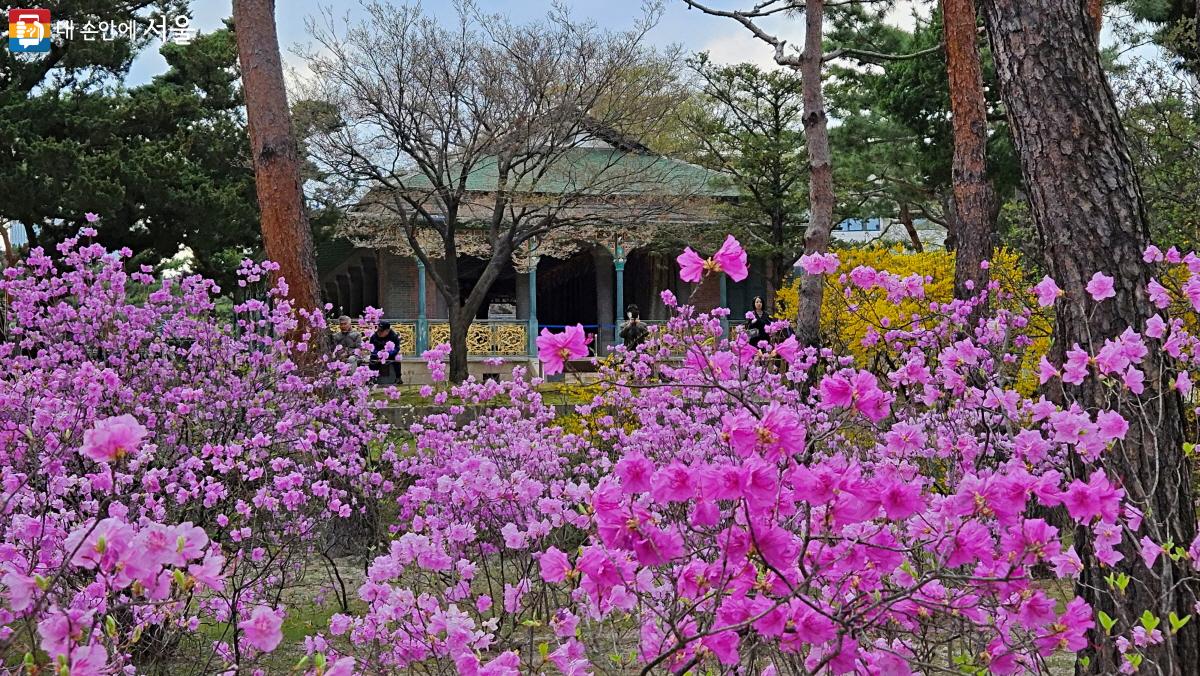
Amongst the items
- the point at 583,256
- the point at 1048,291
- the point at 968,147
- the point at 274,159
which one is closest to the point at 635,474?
the point at 1048,291

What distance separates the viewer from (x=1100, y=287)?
2541 mm

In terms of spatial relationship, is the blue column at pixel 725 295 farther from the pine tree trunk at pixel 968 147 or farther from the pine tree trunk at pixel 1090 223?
the pine tree trunk at pixel 1090 223

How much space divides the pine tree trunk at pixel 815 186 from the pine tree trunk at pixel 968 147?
1.05 metres

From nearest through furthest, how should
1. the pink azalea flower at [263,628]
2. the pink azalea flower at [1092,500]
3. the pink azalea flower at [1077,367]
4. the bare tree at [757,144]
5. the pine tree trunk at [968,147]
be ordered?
the pink azalea flower at [263,628] → the pink azalea flower at [1092,500] → the pink azalea flower at [1077,367] → the pine tree trunk at [968,147] → the bare tree at [757,144]

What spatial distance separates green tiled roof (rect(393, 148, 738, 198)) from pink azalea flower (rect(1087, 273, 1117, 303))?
13.5 m

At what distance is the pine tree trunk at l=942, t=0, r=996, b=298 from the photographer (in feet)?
25.4

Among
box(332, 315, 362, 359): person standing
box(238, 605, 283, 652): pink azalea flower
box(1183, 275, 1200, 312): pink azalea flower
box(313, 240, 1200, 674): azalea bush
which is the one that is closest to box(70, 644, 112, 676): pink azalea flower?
box(238, 605, 283, 652): pink azalea flower

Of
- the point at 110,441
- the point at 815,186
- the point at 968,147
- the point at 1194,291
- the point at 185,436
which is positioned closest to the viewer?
the point at 110,441

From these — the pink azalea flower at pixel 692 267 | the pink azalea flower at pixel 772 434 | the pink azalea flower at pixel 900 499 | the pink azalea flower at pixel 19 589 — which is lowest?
the pink azalea flower at pixel 19 589

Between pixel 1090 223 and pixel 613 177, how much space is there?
14.3 meters

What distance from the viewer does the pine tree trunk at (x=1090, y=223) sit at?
2.65 meters

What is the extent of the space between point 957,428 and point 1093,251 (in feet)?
5.16

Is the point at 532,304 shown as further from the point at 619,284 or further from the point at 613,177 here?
the point at 613,177

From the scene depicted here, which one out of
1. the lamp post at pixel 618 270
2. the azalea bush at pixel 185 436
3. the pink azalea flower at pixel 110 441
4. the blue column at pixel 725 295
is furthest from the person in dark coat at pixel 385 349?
the blue column at pixel 725 295
